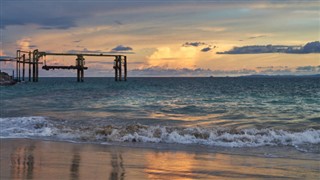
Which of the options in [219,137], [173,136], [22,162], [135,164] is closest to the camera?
Result: [22,162]

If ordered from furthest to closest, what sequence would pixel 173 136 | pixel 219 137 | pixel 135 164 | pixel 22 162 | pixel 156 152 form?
pixel 219 137 → pixel 173 136 → pixel 156 152 → pixel 135 164 → pixel 22 162

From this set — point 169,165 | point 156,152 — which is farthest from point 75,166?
point 156,152

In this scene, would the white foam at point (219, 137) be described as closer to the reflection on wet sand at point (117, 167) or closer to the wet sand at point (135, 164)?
the wet sand at point (135, 164)

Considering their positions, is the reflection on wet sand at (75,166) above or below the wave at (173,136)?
above

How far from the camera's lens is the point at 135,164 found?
379 inches

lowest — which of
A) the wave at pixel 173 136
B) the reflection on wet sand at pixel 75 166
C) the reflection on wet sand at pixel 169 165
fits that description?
the wave at pixel 173 136

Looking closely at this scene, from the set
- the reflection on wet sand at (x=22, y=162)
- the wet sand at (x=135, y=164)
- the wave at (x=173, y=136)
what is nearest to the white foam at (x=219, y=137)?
the wave at (x=173, y=136)

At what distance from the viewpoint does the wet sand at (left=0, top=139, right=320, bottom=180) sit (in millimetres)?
8453

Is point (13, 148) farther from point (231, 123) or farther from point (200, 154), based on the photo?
point (231, 123)

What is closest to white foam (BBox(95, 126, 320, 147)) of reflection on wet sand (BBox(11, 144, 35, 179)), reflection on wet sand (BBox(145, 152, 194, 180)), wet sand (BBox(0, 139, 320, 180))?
wet sand (BBox(0, 139, 320, 180))

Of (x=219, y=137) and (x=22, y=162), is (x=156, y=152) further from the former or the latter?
(x=219, y=137)

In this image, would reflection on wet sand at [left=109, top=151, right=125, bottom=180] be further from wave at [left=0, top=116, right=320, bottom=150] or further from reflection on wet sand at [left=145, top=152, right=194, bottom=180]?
wave at [left=0, top=116, right=320, bottom=150]

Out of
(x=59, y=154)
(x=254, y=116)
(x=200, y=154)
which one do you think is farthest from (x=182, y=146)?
→ (x=254, y=116)

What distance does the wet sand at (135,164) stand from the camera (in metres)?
8.45
